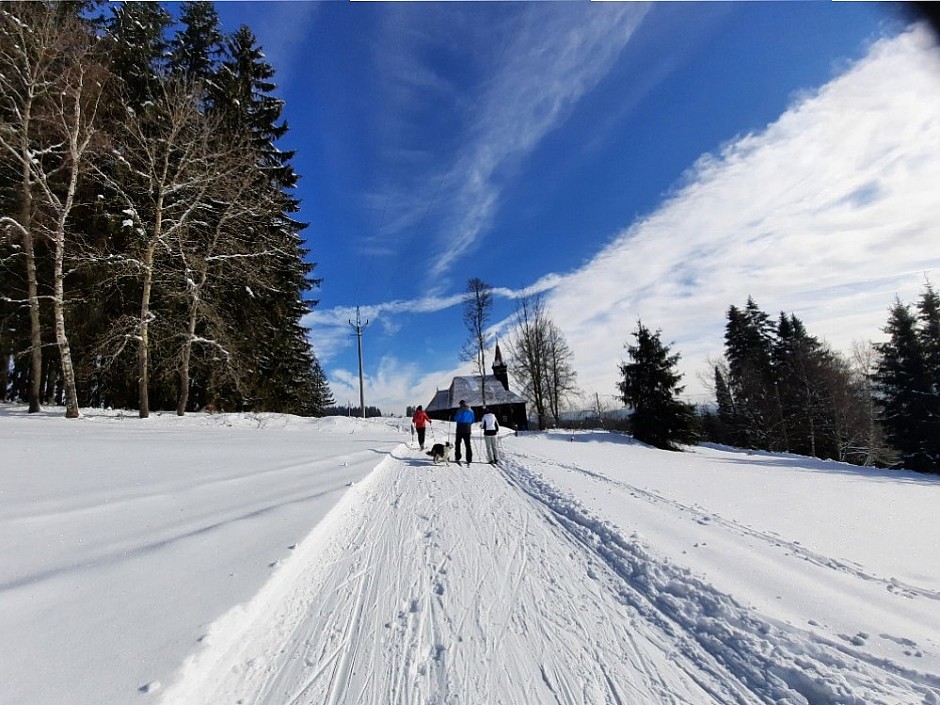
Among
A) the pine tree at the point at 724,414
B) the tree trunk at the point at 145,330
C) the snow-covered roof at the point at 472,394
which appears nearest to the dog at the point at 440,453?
the tree trunk at the point at 145,330

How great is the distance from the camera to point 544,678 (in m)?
2.28

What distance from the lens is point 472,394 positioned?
36281 millimetres

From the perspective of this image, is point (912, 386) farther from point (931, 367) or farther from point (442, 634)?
point (442, 634)

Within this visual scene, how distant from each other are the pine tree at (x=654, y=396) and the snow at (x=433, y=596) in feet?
48.8

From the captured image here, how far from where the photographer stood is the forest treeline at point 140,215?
1237cm

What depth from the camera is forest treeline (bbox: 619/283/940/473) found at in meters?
20.7

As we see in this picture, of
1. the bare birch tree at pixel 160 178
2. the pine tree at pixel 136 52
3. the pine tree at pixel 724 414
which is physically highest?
the pine tree at pixel 136 52

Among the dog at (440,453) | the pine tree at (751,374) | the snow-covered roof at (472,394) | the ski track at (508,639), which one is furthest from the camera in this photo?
the snow-covered roof at (472,394)

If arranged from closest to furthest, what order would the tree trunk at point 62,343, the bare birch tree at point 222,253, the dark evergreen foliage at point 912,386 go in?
the tree trunk at point 62,343
the bare birch tree at point 222,253
the dark evergreen foliage at point 912,386

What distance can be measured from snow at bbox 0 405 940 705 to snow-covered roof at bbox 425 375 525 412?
1145 inches

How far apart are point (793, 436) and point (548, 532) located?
112ft

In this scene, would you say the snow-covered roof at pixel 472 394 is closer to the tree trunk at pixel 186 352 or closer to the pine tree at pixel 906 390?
the tree trunk at pixel 186 352

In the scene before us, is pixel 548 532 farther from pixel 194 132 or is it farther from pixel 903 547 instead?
pixel 194 132

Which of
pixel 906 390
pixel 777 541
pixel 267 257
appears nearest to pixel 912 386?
pixel 906 390
